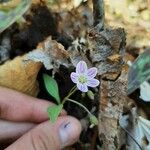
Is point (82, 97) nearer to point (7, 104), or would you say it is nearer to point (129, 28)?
point (7, 104)

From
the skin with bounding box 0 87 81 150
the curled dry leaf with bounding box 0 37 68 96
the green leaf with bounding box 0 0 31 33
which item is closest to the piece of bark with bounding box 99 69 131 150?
the skin with bounding box 0 87 81 150

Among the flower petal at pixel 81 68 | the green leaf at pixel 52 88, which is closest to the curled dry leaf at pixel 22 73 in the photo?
the green leaf at pixel 52 88

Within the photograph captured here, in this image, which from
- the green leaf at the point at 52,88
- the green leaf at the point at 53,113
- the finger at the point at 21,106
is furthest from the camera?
the finger at the point at 21,106

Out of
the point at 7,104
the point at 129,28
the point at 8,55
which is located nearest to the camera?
the point at 7,104

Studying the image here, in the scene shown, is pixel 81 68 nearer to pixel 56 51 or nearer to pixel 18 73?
pixel 56 51

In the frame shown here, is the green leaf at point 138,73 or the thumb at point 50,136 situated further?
the green leaf at point 138,73

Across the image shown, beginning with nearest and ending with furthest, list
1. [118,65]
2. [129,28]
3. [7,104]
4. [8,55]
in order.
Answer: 1. [118,65]
2. [7,104]
3. [8,55]
4. [129,28]

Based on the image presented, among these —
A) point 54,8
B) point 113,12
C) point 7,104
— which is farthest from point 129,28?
point 7,104

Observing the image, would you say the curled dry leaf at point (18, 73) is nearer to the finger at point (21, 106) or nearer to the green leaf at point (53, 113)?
the finger at point (21, 106)

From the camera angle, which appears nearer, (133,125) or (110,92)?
(110,92)
